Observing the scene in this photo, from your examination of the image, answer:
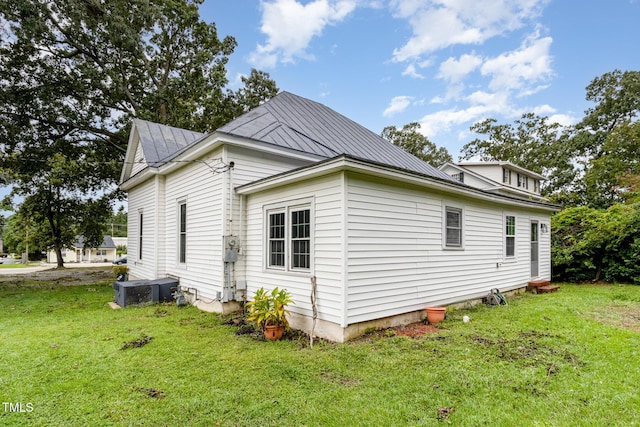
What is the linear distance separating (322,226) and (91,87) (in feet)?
54.5

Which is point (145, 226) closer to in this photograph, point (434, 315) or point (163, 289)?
point (163, 289)

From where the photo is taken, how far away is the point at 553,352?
465 cm

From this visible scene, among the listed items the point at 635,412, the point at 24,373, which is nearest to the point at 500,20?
the point at 635,412

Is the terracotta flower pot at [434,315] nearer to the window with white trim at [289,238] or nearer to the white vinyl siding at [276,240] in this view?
the window with white trim at [289,238]

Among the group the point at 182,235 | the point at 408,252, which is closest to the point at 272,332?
the point at 408,252

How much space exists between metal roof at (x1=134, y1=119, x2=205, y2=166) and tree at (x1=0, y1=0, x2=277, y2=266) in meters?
3.11

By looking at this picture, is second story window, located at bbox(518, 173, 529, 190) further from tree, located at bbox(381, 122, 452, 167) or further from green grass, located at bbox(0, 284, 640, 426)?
green grass, located at bbox(0, 284, 640, 426)

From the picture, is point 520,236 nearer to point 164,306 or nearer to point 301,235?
point 301,235

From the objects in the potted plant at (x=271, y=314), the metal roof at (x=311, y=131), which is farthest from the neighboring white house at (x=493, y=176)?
the potted plant at (x=271, y=314)

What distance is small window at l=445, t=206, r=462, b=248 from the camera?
724cm

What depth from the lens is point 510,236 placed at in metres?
9.49

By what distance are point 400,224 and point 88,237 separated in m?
24.1

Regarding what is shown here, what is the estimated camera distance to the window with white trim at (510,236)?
9312mm

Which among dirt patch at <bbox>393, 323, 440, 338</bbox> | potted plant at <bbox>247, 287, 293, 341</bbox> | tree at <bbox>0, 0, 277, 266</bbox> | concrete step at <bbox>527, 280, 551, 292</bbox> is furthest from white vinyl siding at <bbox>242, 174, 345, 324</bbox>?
tree at <bbox>0, 0, 277, 266</bbox>
